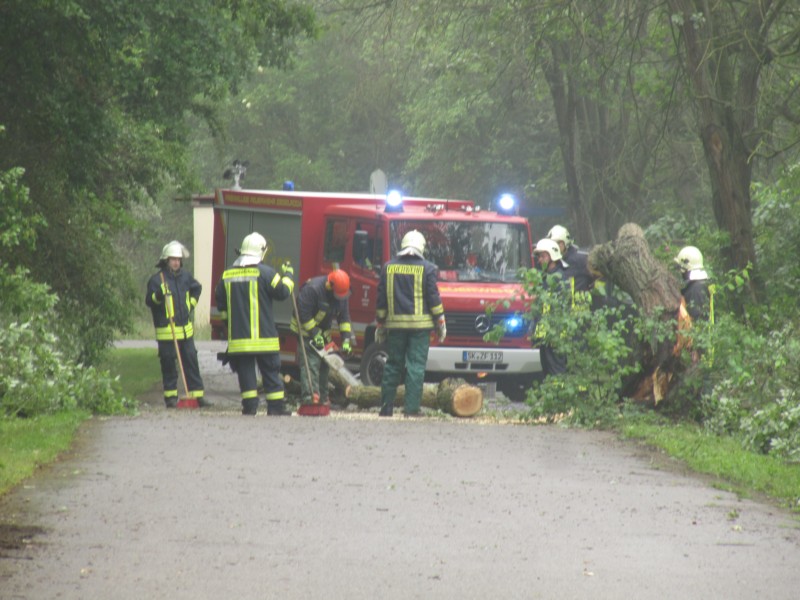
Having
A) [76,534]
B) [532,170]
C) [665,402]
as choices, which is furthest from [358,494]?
[532,170]

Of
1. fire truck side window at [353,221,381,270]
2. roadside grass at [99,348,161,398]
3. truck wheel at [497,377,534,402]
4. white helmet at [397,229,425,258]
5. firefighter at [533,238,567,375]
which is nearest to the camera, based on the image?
white helmet at [397,229,425,258]

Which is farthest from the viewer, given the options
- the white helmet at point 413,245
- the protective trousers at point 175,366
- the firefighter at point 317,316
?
the protective trousers at point 175,366

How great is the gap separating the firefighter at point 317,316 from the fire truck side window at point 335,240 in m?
3.75

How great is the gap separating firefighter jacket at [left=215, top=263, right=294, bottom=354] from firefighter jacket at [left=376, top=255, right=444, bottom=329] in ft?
3.08

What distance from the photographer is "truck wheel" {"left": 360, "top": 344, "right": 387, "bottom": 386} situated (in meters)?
19.4

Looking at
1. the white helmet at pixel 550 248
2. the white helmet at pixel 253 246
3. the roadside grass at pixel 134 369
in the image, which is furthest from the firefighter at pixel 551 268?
the roadside grass at pixel 134 369

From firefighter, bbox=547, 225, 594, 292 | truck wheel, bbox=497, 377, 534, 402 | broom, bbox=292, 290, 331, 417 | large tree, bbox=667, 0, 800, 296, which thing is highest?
large tree, bbox=667, 0, 800, 296

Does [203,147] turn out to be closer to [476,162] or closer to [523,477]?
[476,162]

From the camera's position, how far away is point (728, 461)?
11.0 metres

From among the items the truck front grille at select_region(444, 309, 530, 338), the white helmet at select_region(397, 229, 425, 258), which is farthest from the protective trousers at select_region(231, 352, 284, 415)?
the truck front grille at select_region(444, 309, 530, 338)

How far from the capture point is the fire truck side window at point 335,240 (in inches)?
811

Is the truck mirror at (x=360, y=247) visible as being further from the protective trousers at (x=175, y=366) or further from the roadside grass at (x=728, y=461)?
the roadside grass at (x=728, y=461)

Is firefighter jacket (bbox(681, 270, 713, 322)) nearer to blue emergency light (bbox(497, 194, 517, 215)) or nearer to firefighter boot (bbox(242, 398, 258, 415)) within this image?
firefighter boot (bbox(242, 398, 258, 415))

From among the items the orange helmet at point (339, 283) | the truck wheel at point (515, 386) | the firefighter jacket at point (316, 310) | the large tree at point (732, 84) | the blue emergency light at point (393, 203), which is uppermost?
the large tree at point (732, 84)
